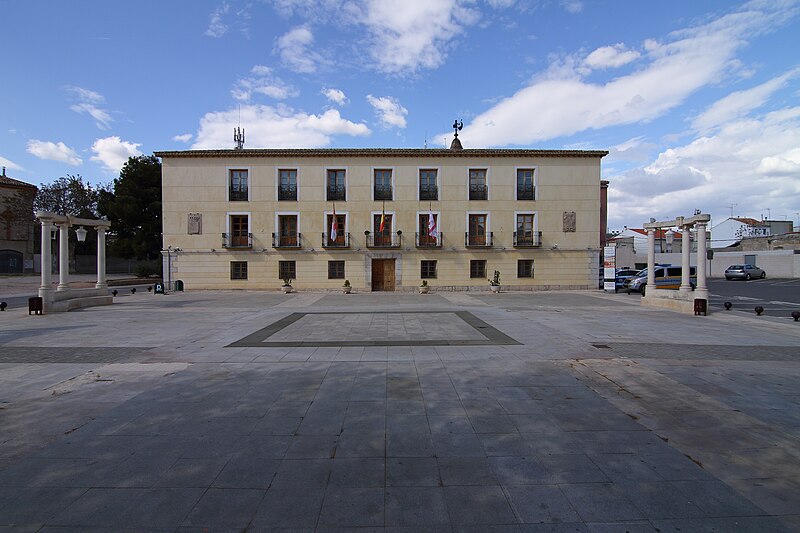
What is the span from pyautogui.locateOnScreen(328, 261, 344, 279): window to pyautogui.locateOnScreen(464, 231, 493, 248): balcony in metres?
8.77

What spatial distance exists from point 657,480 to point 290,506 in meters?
3.12

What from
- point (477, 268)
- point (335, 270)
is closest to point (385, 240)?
point (335, 270)

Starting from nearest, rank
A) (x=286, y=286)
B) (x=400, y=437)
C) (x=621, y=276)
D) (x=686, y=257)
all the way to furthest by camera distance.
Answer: (x=400, y=437) → (x=686, y=257) → (x=286, y=286) → (x=621, y=276)

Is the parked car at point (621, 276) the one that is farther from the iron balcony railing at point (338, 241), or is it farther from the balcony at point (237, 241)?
the balcony at point (237, 241)

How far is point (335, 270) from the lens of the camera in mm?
26578

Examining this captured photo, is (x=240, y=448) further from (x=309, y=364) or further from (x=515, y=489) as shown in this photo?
(x=309, y=364)

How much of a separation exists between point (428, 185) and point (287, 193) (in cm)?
981

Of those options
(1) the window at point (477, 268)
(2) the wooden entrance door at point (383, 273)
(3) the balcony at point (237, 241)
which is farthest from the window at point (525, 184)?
(3) the balcony at point (237, 241)

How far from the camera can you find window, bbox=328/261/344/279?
87.0ft

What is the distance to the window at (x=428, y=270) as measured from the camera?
26.7 metres

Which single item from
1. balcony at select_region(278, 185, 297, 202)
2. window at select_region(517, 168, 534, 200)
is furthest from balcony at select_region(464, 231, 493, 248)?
balcony at select_region(278, 185, 297, 202)

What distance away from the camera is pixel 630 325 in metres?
11.7

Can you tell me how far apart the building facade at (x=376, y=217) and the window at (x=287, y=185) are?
0.23 ft

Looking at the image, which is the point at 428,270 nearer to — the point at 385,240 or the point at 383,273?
the point at 383,273
